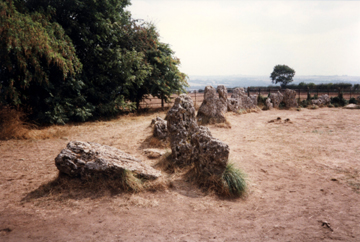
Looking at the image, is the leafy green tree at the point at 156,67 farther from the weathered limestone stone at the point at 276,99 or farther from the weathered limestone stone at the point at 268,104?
the weathered limestone stone at the point at 276,99

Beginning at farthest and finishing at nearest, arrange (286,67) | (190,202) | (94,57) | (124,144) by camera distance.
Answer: (286,67) < (94,57) < (124,144) < (190,202)

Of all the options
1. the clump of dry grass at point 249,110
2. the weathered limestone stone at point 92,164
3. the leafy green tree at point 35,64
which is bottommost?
the weathered limestone stone at point 92,164

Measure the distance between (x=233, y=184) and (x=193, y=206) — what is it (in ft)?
3.34

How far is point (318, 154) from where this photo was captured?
7.62 metres

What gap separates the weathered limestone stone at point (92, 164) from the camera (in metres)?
5.07

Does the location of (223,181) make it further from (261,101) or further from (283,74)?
(283,74)

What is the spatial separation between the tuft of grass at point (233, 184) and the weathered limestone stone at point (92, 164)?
1415 mm

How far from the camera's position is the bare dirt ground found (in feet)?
12.1

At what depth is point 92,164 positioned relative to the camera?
16.8 feet

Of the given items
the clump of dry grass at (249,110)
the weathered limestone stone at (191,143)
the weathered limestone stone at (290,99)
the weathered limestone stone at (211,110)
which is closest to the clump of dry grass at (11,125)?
the weathered limestone stone at (191,143)

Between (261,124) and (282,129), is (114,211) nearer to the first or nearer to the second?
(282,129)

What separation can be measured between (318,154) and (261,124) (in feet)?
17.0

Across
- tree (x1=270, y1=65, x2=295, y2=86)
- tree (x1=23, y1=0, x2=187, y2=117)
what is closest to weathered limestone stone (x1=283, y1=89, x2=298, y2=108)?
tree (x1=23, y1=0, x2=187, y2=117)

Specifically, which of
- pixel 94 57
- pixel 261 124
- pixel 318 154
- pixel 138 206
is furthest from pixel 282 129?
pixel 94 57
